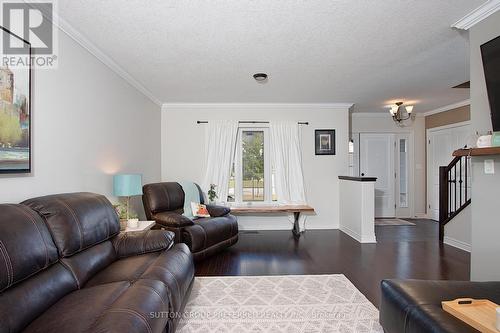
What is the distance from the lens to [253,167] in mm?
5133

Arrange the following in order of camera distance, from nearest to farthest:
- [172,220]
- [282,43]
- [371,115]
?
[282,43]
[172,220]
[371,115]

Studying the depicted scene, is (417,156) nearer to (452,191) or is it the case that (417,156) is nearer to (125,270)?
(452,191)

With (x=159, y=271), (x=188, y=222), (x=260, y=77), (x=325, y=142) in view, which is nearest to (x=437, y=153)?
(x=325, y=142)

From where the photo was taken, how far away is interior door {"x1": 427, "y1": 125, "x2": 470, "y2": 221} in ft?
17.7

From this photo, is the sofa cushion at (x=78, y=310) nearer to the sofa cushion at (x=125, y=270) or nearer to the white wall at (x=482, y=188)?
the sofa cushion at (x=125, y=270)

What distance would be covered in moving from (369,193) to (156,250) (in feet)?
11.2

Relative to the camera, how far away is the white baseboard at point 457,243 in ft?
12.6

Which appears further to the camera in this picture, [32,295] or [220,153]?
[220,153]

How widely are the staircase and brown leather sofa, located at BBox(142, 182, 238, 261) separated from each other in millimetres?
3477

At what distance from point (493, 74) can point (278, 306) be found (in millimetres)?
2536

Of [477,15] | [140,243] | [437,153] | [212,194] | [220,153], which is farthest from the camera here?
[437,153]

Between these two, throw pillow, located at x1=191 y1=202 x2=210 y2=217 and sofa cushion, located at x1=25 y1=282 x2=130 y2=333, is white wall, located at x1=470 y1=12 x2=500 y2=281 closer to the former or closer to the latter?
sofa cushion, located at x1=25 y1=282 x2=130 y2=333

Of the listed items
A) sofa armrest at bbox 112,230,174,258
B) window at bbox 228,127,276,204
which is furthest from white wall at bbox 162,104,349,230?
sofa armrest at bbox 112,230,174,258

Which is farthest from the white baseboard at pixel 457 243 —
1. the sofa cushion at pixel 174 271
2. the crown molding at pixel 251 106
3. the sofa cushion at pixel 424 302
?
the sofa cushion at pixel 174 271
